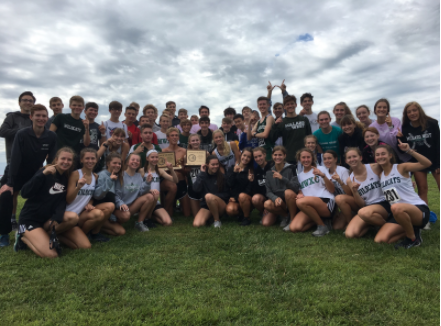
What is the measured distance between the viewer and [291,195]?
5543 millimetres

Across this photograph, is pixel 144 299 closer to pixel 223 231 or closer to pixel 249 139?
pixel 223 231

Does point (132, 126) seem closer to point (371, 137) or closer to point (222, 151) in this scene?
point (222, 151)

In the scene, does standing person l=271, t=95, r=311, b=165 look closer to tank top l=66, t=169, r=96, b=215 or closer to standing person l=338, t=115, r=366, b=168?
standing person l=338, t=115, r=366, b=168

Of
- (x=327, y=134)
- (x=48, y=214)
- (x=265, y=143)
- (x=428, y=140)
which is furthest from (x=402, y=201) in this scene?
(x=48, y=214)

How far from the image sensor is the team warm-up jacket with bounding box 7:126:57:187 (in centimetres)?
475

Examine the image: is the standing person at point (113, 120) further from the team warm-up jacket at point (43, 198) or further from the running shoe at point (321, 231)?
the running shoe at point (321, 231)

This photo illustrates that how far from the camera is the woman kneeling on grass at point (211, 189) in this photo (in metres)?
6.02

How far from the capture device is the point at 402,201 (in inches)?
178

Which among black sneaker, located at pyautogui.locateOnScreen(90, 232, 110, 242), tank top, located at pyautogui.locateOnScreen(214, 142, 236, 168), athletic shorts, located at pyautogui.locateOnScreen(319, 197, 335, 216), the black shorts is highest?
tank top, located at pyautogui.locateOnScreen(214, 142, 236, 168)

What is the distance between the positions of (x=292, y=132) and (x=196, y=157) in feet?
7.51

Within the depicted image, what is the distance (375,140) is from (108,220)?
5237mm

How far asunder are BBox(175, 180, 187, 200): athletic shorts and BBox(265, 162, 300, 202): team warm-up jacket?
7.44ft

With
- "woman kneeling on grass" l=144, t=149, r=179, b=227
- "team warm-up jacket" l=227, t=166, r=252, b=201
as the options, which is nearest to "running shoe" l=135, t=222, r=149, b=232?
"woman kneeling on grass" l=144, t=149, r=179, b=227

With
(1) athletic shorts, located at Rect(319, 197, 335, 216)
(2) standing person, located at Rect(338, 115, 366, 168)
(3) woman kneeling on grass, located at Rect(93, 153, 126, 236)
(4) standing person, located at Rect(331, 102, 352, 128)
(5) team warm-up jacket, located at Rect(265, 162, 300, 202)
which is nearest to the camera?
(3) woman kneeling on grass, located at Rect(93, 153, 126, 236)
